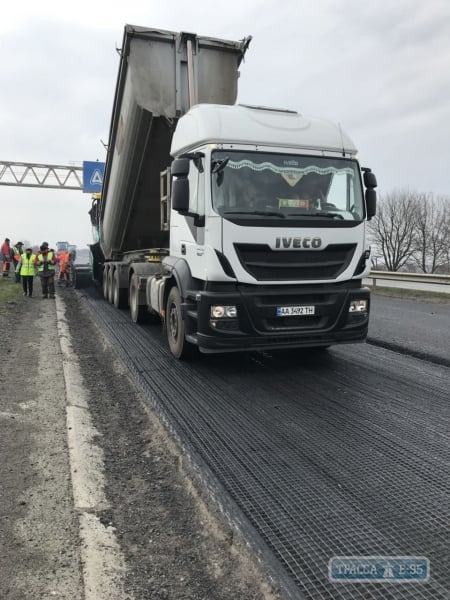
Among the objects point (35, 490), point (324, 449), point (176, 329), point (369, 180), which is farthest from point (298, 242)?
point (35, 490)

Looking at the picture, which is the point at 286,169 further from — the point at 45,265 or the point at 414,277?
the point at 414,277

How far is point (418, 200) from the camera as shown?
42781 mm

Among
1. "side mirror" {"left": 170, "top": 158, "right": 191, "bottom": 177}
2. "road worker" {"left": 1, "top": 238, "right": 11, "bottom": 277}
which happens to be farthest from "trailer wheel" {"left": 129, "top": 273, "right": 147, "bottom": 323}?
"road worker" {"left": 1, "top": 238, "right": 11, "bottom": 277}

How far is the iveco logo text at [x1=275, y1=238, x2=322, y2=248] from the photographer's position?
5.23m

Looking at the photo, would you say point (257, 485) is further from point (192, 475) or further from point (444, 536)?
point (444, 536)

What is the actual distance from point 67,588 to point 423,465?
2373 millimetres

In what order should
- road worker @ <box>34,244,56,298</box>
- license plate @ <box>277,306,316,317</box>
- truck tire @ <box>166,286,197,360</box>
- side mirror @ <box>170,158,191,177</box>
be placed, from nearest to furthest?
license plate @ <box>277,306,316,317</box> → side mirror @ <box>170,158,191,177</box> → truck tire @ <box>166,286,197,360</box> → road worker @ <box>34,244,56,298</box>

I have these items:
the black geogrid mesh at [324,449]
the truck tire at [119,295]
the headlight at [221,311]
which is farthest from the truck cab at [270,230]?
the truck tire at [119,295]

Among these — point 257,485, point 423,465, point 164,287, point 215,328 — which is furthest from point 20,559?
point 164,287

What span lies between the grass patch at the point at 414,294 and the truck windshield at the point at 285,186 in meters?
9.78

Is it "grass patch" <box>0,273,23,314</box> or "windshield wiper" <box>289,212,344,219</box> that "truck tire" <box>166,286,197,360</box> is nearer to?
"windshield wiper" <box>289,212,344,219</box>

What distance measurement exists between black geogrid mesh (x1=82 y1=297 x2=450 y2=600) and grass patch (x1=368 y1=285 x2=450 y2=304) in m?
9.20

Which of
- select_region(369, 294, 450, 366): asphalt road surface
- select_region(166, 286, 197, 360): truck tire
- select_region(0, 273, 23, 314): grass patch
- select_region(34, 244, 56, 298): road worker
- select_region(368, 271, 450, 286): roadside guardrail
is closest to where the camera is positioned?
select_region(166, 286, 197, 360): truck tire

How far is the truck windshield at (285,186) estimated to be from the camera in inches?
208
